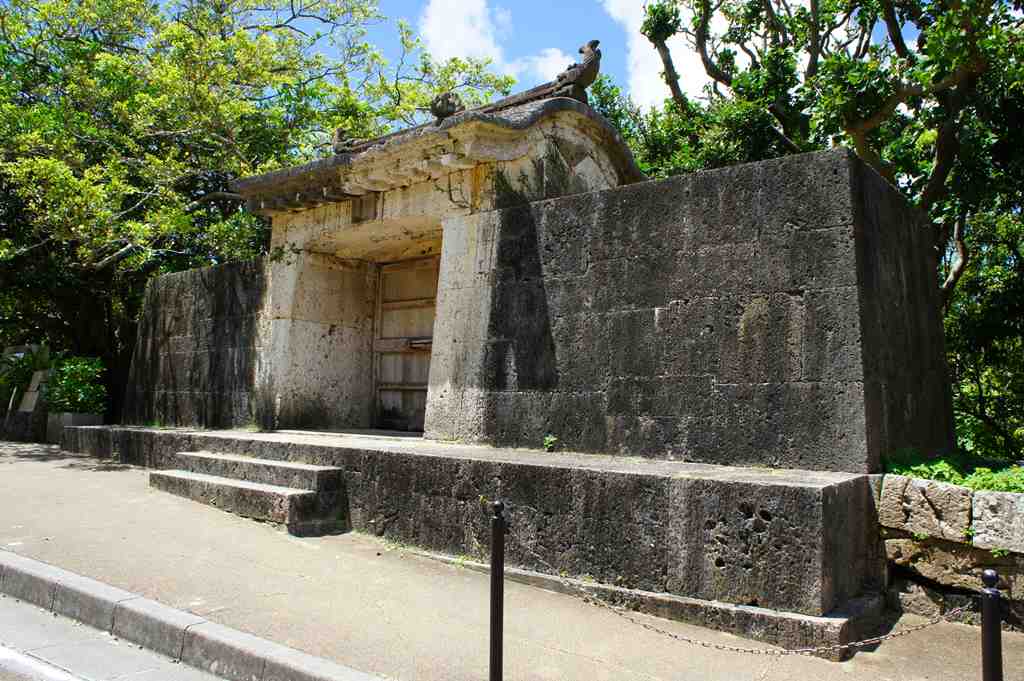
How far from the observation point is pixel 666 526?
4762mm

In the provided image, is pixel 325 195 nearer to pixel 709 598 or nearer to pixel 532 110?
pixel 532 110

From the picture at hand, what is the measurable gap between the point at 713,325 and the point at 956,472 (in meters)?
1.84

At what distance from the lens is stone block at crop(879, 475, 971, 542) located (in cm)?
455

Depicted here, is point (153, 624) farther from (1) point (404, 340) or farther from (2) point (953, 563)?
(1) point (404, 340)

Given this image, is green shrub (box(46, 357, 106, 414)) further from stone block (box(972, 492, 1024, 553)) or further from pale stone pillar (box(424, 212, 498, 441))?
stone block (box(972, 492, 1024, 553))

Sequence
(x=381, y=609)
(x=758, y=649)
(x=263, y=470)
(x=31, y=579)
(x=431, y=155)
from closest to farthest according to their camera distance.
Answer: (x=758, y=649) → (x=381, y=609) → (x=31, y=579) → (x=263, y=470) → (x=431, y=155)

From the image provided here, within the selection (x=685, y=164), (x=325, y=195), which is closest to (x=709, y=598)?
(x=325, y=195)

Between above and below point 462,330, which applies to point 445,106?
above

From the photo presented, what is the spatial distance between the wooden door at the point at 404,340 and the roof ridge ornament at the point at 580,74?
3.03m

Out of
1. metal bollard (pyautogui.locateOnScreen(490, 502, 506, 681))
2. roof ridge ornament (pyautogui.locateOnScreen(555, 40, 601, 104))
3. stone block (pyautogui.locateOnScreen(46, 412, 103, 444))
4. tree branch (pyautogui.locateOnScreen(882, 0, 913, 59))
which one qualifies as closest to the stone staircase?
metal bollard (pyautogui.locateOnScreen(490, 502, 506, 681))

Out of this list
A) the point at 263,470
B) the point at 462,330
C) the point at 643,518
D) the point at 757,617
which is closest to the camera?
the point at 757,617

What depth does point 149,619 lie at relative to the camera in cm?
440

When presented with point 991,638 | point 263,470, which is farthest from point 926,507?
point 263,470

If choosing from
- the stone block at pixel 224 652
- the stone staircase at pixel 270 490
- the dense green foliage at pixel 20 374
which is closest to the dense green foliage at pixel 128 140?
the dense green foliage at pixel 20 374
